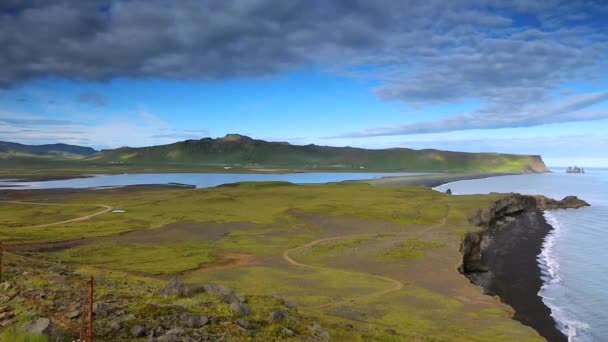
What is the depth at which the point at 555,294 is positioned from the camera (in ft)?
167

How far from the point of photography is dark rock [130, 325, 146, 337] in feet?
62.6

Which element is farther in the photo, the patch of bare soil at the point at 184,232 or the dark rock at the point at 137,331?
the patch of bare soil at the point at 184,232

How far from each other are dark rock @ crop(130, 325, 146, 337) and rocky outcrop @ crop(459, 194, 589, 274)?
1766 inches

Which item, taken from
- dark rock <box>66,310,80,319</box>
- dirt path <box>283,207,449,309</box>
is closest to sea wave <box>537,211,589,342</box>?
dirt path <box>283,207,449,309</box>

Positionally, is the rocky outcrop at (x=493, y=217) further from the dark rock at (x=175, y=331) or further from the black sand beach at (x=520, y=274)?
the dark rock at (x=175, y=331)

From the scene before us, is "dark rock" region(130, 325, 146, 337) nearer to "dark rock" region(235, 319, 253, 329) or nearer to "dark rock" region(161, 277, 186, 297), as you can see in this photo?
"dark rock" region(235, 319, 253, 329)

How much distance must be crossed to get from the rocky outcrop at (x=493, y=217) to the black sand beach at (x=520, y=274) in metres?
1.61

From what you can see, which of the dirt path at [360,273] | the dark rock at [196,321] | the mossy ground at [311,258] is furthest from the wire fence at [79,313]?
the dirt path at [360,273]

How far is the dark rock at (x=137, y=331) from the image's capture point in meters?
19.1

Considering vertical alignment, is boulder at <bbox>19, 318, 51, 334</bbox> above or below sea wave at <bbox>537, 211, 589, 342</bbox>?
above

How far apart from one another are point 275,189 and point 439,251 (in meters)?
105

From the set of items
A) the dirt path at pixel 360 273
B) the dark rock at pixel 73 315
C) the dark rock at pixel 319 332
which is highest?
the dark rock at pixel 73 315

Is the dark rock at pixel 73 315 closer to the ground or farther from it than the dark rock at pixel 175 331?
farther from it

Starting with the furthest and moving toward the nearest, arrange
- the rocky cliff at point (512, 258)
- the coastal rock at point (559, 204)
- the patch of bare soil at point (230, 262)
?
the coastal rock at point (559, 204) → the patch of bare soil at point (230, 262) → the rocky cliff at point (512, 258)
